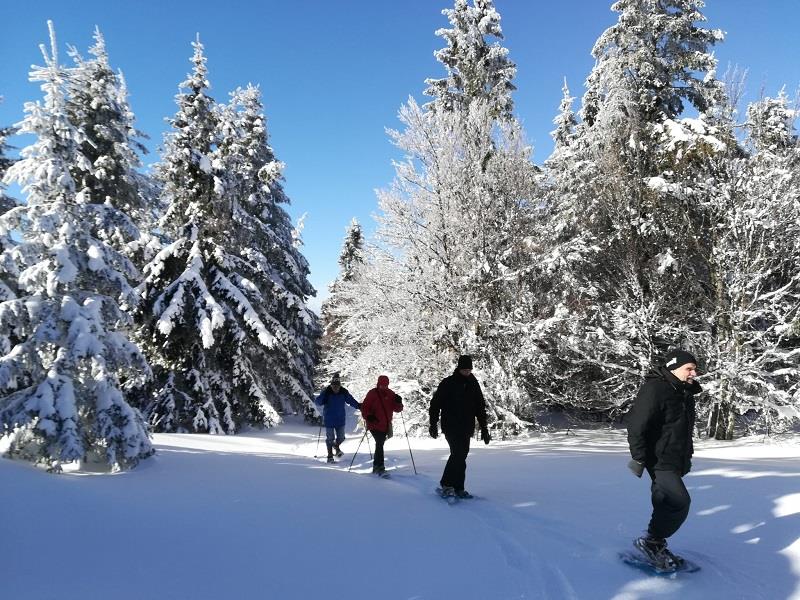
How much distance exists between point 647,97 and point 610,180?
3002mm

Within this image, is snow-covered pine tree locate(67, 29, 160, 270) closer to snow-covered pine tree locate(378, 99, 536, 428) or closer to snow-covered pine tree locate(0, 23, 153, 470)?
snow-covered pine tree locate(0, 23, 153, 470)

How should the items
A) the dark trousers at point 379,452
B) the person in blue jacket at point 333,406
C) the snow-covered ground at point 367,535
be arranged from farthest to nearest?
the person in blue jacket at point 333,406 < the dark trousers at point 379,452 < the snow-covered ground at point 367,535

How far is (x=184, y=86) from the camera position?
16.2 m

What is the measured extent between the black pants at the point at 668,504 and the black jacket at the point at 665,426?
97 millimetres

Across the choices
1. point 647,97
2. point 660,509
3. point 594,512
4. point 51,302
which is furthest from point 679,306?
point 51,302

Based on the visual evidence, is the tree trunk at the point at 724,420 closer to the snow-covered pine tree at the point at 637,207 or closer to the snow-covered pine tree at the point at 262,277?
the snow-covered pine tree at the point at 637,207

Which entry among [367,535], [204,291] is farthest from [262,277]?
[367,535]

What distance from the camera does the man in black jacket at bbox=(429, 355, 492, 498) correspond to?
22.4 feet

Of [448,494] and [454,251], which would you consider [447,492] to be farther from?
[454,251]

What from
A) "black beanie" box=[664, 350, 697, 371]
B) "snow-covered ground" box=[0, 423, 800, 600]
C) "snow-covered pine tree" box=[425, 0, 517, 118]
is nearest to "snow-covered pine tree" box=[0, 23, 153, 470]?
"snow-covered ground" box=[0, 423, 800, 600]

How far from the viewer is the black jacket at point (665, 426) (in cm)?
437

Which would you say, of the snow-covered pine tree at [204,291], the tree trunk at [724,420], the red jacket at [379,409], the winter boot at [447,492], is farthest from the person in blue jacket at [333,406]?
the tree trunk at [724,420]

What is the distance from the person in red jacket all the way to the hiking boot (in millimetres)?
5017

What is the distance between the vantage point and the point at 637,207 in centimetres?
1421
